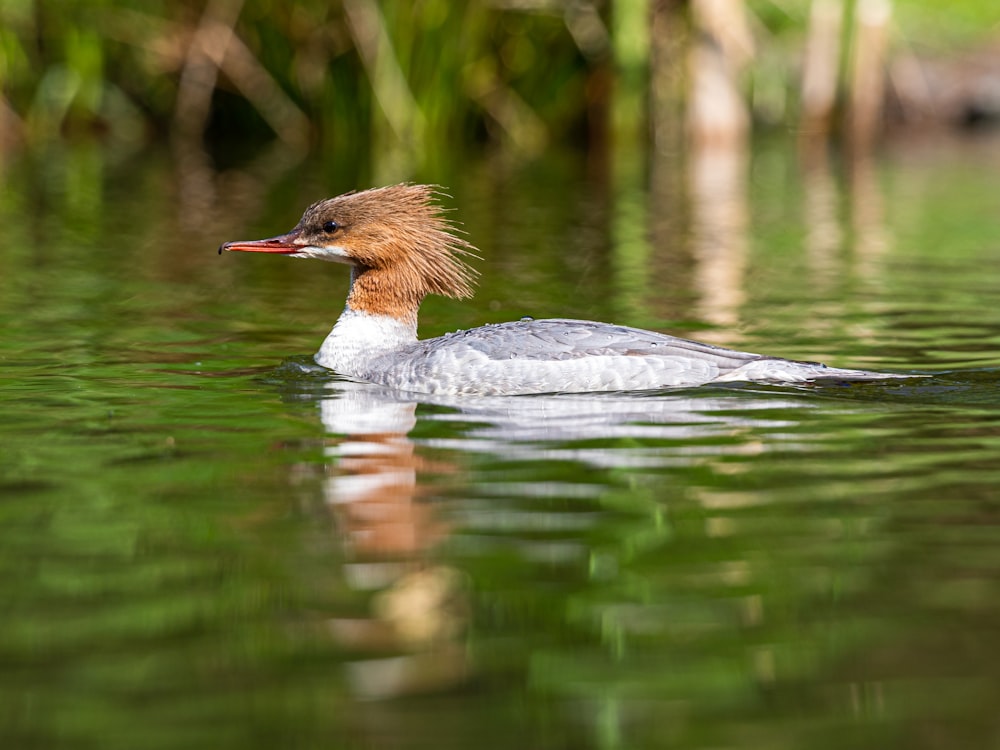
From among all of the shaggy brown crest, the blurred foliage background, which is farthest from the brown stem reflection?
the shaggy brown crest

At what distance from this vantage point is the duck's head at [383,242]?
25.3 ft

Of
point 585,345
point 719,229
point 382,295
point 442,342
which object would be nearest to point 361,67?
point 719,229

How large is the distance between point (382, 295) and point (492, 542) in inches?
135

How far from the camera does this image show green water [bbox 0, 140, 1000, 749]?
11.1 ft

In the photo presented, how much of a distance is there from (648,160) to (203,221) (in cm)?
768

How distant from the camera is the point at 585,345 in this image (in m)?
6.88

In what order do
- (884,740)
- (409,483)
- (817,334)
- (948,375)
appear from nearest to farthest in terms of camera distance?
(884,740) → (409,483) → (948,375) → (817,334)

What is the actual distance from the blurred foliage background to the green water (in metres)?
9.56

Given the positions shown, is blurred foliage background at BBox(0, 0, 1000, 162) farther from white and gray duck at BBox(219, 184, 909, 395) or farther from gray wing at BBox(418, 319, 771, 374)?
gray wing at BBox(418, 319, 771, 374)

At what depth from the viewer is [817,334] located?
346 inches

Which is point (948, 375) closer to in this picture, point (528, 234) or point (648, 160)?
point (528, 234)

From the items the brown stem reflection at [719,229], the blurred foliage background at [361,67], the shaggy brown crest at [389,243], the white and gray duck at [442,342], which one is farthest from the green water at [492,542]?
the blurred foliage background at [361,67]

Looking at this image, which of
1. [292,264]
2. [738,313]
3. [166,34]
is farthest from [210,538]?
[166,34]

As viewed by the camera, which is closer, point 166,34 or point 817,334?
point 817,334
